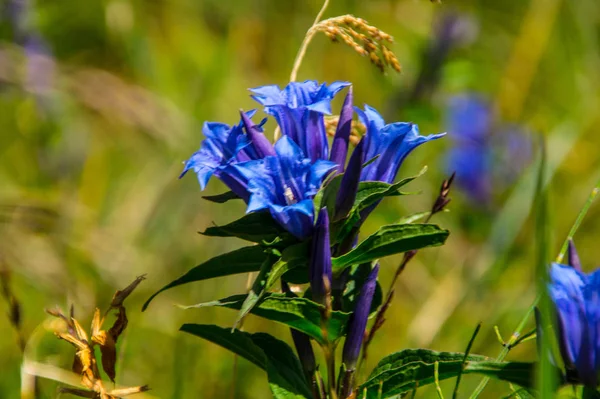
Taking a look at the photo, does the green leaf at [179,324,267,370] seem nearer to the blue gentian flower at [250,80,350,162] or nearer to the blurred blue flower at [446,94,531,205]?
the blue gentian flower at [250,80,350,162]

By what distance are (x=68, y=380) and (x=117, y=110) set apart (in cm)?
141

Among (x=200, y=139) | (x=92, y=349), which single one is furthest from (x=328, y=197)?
(x=200, y=139)

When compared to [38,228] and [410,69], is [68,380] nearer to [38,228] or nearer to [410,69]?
[38,228]

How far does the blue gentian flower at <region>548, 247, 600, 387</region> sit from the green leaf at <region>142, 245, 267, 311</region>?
291mm

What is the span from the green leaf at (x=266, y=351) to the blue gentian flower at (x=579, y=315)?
0.28 m

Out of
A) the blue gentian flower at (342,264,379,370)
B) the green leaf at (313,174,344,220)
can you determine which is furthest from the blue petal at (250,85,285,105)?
the blue gentian flower at (342,264,379,370)

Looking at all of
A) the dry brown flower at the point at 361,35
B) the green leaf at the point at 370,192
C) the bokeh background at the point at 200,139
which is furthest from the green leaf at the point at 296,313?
the bokeh background at the point at 200,139

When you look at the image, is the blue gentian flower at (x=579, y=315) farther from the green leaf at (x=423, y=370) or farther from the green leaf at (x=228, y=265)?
the green leaf at (x=228, y=265)

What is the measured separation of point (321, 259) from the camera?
0.78m

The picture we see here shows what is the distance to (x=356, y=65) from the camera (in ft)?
10.5

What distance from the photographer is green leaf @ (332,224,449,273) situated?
2.50 feet

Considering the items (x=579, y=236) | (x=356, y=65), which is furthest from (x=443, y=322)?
(x=356, y=65)

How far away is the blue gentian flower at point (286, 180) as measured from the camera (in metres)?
0.77

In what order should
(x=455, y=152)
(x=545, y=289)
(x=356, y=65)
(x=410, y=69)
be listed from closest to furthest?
(x=545, y=289)
(x=410, y=69)
(x=455, y=152)
(x=356, y=65)
